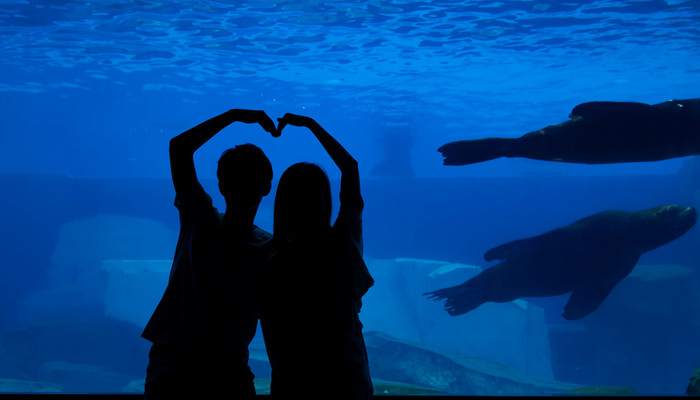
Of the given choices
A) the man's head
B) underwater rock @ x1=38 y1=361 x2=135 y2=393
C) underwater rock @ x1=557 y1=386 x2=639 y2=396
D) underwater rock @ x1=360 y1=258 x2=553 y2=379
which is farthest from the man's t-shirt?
underwater rock @ x1=38 y1=361 x2=135 y2=393

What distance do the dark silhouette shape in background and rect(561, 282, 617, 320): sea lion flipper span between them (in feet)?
24.0

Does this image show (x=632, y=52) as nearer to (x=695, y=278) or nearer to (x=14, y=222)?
(x=695, y=278)

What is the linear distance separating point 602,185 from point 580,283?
29937mm

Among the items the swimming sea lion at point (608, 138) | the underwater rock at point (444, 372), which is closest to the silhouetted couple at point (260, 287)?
the swimming sea lion at point (608, 138)

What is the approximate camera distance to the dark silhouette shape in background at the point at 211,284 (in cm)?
179

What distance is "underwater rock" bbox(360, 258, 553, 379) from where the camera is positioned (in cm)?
2084

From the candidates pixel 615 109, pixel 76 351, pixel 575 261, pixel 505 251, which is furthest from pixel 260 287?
pixel 76 351

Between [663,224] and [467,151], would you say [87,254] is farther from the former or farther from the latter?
[663,224]

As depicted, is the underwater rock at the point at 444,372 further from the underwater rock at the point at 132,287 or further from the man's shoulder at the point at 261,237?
the underwater rock at the point at 132,287

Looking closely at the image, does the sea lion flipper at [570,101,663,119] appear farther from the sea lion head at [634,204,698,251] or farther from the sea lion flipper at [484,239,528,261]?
the sea lion flipper at [484,239,528,261]

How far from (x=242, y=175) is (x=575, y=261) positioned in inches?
289

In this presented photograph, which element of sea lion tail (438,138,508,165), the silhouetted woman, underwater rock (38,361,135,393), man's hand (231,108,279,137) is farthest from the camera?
underwater rock (38,361,135,393)

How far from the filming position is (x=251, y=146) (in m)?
2.01

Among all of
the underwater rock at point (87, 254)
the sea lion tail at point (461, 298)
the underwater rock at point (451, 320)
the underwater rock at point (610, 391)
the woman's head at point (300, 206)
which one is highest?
the woman's head at point (300, 206)
